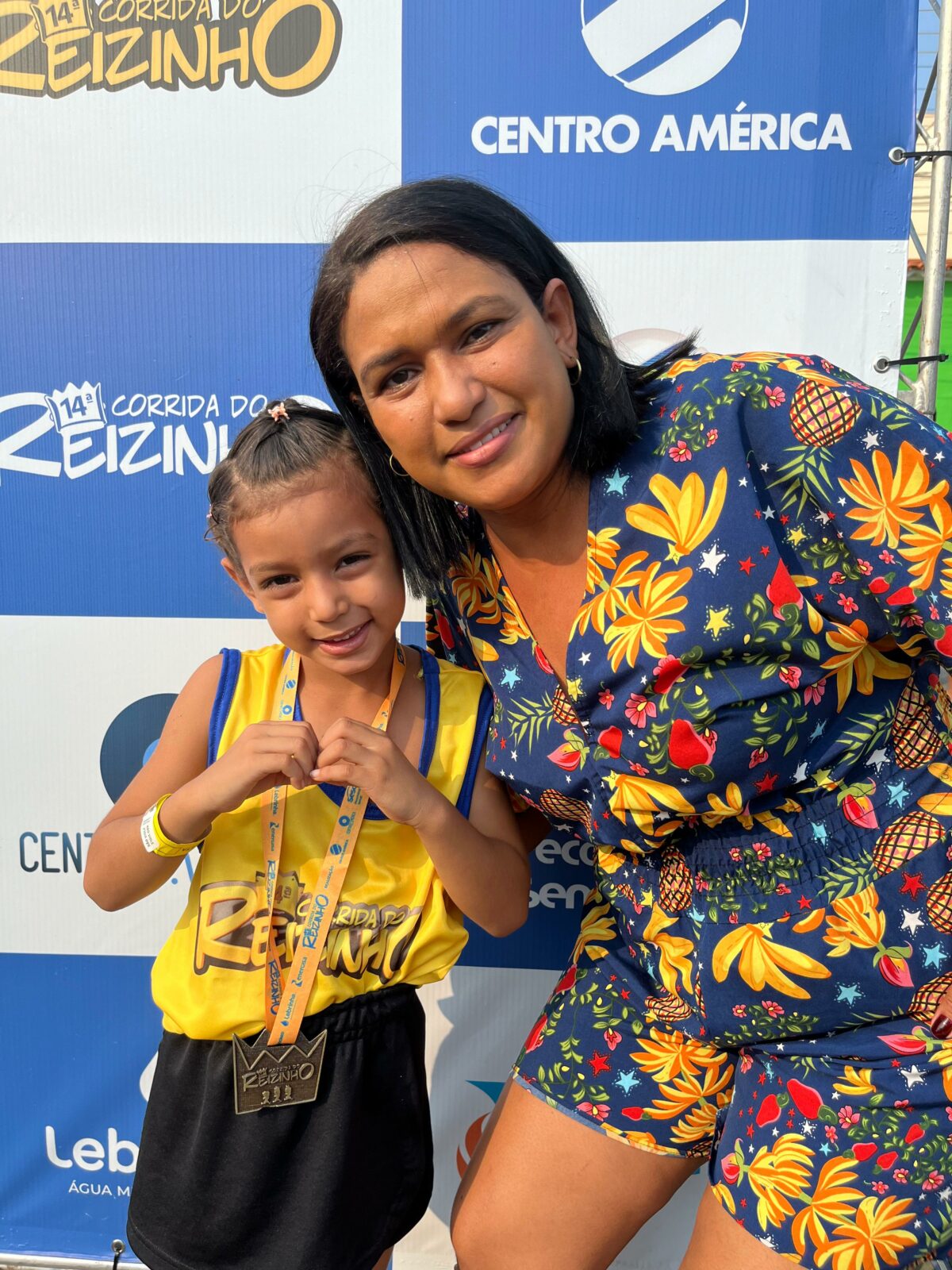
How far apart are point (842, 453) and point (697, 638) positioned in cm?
29

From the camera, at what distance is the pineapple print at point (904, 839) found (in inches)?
52.1

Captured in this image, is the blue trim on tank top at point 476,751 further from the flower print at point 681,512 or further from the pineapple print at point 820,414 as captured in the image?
the pineapple print at point 820,414


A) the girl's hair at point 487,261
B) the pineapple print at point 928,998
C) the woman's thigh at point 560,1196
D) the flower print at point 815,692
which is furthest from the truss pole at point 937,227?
the woman's thigh at point 560,1196

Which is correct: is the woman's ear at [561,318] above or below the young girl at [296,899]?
above

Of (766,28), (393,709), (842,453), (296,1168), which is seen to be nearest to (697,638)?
(842,453)

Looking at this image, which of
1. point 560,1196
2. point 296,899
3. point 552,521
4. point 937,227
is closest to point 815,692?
point 552,521

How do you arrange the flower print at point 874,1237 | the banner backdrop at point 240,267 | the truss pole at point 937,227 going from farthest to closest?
the banner backdrop at point 240,267 → the truss pole at point 937,227 → the flower print at point 874,1237

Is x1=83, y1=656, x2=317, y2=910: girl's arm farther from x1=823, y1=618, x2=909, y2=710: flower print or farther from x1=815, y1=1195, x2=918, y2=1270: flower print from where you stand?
x1=815, y1=1195, x2=918, y2=1270: flower print

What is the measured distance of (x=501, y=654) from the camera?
5.03 ft

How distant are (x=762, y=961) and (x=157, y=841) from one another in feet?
2.80

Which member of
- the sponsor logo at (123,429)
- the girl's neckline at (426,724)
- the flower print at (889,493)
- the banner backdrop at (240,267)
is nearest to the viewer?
the flower print at (889,493)

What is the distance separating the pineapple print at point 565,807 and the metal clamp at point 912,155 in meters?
1.38

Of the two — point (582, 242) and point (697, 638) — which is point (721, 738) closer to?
point (697, 638)

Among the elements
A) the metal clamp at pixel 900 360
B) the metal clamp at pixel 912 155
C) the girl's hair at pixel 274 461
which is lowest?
the girl's hair at pixel 274 461
